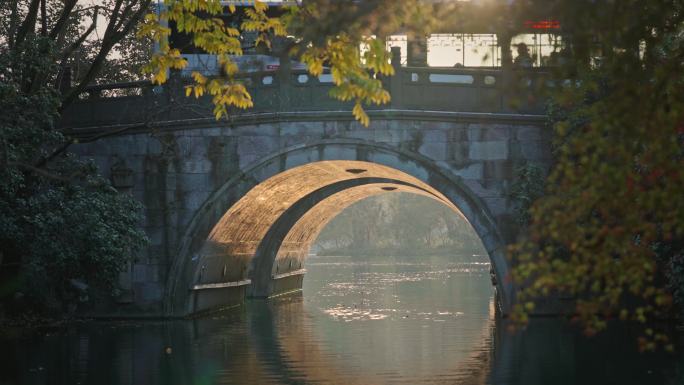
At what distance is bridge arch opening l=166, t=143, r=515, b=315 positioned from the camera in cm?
2148

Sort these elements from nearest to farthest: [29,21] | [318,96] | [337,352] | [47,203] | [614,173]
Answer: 1. [614,173]
2. [337,352]
3. [47,203]
4. [29,21]
5. [318,96]

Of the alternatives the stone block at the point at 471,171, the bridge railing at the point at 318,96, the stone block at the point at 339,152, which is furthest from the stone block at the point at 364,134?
the stone block at the point at 471,171

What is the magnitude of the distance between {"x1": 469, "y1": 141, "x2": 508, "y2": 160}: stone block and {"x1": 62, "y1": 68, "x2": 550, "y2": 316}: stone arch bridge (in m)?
0.02

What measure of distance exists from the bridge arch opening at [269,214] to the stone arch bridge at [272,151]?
0.03m

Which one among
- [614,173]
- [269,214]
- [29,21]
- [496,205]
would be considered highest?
[29,21]

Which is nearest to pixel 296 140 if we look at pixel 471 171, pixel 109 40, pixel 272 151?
pixel 272 151

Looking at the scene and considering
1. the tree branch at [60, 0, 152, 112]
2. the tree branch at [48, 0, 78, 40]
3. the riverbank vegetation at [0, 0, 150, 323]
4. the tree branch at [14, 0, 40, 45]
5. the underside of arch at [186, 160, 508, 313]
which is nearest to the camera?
the riverbank vegetation at [0, 0, 150, 323]

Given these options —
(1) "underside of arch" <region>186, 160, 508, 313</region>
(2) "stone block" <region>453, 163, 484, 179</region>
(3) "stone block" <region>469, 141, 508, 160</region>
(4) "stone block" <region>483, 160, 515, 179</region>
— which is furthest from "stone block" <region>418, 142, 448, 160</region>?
(1) "underside of arch" <region>186, 160, 508, 313</region>

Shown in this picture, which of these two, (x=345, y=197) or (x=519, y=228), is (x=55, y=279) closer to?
(x=519, y=228)

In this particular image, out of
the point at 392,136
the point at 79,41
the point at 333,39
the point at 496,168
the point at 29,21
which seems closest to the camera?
the point at 333,39

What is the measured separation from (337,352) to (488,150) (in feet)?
21.0

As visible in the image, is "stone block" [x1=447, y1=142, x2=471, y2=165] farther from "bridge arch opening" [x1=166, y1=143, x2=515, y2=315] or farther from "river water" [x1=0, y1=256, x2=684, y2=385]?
"river water" [x1=0, y1=256, x2=684, y2=385]

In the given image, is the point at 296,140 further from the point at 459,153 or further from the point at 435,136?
the point at 459,153

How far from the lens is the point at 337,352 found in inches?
662
